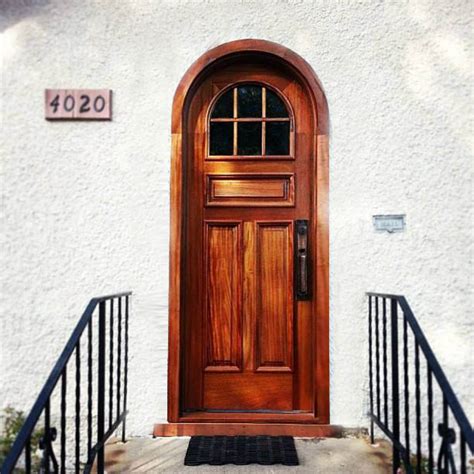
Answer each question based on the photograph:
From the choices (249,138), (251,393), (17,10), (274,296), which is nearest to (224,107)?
(249,138)

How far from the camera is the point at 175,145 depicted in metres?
3.24

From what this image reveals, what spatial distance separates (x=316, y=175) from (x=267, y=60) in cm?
86

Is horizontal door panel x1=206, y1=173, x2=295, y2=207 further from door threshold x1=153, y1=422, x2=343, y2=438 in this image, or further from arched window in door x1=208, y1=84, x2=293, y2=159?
door threshold x1=153, y1=422, x2=343, y2=438

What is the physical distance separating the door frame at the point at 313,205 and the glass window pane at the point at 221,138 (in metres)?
0.21

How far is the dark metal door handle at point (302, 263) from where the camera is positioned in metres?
3.24

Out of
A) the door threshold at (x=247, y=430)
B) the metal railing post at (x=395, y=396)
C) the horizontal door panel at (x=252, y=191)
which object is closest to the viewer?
the metal railing post at (x=395, y=396)

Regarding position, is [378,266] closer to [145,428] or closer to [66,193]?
[145,428]

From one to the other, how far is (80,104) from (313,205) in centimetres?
170

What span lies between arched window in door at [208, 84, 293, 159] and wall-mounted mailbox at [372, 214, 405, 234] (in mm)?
745

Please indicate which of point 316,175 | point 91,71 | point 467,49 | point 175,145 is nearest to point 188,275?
point 175,145

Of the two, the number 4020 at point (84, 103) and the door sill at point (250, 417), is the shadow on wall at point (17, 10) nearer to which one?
the number 4020 at point (84, 103)

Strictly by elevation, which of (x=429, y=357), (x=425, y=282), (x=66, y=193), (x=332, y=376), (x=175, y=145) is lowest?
(x=332, y=376)

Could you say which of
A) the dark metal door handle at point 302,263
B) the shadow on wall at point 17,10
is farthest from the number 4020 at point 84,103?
the dark metal door handle at point 302,263

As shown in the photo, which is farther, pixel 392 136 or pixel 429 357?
pixel 392 136
